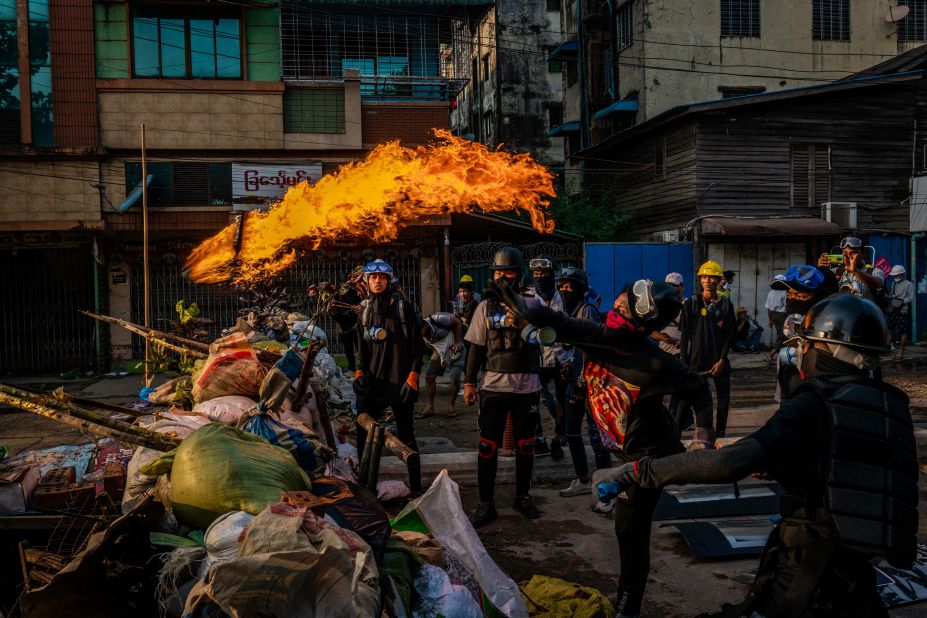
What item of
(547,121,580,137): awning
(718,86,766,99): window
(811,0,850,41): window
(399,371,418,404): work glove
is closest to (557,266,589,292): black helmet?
(399,371,418,404): work glove

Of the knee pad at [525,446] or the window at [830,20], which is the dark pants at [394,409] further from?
the window at [830,20]

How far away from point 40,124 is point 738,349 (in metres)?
16.6

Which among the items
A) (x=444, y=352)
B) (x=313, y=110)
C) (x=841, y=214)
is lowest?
(x=444, y=352)

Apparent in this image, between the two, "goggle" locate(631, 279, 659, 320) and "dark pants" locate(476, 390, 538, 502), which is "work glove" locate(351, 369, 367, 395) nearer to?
"dark pants" locate(476, 390, 538, 502)

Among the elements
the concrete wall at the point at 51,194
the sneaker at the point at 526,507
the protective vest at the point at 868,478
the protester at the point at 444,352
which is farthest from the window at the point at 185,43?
the protective vest at the point at 868,478

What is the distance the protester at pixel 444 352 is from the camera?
32.2 feet

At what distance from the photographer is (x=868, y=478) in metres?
2.45

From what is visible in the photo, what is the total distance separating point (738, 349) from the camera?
17.7 meters

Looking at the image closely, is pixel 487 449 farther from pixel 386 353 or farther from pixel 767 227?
pixel 767 227

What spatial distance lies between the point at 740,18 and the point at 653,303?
23603 millimetres

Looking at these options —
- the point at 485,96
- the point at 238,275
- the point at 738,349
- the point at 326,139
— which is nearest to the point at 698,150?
the point at 738,349

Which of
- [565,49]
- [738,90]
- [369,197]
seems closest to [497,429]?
[369,197]

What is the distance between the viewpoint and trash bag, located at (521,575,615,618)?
3.72m

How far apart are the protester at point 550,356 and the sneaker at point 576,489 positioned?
812mm
